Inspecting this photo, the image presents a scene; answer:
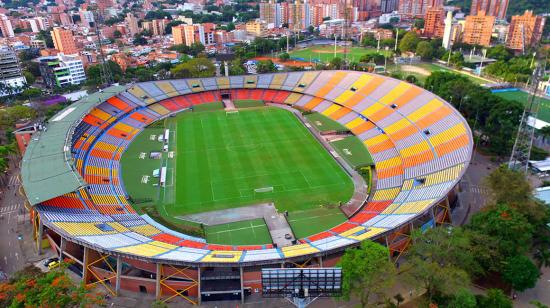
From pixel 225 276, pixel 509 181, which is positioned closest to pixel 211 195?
pixel 225 276

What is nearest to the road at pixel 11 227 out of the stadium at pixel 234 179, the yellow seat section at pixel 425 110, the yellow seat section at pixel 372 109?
the stadium at pixel 234 179

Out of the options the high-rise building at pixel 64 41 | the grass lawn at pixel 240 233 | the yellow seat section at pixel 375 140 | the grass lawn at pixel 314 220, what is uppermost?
the high-rise building at pixel 64 41

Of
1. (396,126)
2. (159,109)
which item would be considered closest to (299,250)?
(396,126)

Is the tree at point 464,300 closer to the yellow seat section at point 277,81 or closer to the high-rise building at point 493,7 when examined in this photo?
the yellow seat section at point 277,81

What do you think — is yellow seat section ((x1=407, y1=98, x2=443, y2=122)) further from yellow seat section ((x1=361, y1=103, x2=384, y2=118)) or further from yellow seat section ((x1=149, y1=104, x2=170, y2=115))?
yellow seat section ((x1=149, y1=104, x2=170, y2=115))

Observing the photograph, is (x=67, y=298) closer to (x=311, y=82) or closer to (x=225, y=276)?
(x=225, y=276)

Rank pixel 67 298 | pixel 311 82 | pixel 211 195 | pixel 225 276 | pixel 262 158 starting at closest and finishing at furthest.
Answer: pixel 67 298, pixel 225 276, pixel 211 195, pixel 262 158, pixel 311 82
